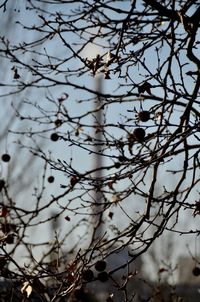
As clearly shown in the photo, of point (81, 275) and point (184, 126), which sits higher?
point (184, 126)

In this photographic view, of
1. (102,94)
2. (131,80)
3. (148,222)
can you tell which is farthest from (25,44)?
(148,222)

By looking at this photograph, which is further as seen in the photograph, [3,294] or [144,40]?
[3,294]

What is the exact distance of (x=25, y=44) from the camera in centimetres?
579

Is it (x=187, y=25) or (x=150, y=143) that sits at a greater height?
(x=187, y=25)

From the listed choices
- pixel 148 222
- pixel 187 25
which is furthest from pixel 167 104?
pixel 148 222

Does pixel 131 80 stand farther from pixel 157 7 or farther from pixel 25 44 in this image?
pixel 25 44

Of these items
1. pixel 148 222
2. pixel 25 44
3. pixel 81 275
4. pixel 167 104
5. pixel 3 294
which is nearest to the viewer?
pixel 81 275

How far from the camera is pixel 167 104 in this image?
5.20 m

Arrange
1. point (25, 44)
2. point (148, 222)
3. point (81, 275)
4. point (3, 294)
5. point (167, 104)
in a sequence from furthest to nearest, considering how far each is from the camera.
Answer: point (3, 294), point (25, 44), point (167, 104), point (148, 222), point (81, 275)

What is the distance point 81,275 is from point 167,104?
1641 millimetres

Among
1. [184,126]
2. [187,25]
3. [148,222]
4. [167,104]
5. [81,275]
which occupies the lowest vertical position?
[81,275]

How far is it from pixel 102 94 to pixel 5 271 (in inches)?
80.0

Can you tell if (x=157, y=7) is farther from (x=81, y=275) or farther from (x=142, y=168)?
(x=81, y=275)

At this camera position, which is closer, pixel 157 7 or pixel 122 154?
pixel 157 7
